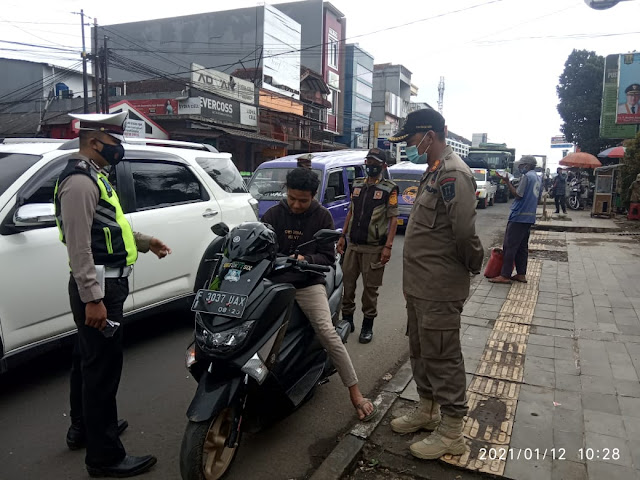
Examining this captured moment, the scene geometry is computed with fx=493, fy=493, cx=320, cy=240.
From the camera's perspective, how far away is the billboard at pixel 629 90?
2162cm

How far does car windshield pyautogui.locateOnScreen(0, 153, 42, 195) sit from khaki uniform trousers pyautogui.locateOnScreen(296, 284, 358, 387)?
2269mm

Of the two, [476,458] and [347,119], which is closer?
[476,458]

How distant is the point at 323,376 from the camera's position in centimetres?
359

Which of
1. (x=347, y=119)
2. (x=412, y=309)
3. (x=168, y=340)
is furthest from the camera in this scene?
(x=347, y=119)

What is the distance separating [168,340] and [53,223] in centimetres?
176

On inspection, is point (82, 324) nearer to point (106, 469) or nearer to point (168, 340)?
point (106, 469)

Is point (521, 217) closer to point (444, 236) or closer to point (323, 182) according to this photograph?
point (323, 182)

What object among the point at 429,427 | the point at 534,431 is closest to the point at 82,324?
the point at 429,427

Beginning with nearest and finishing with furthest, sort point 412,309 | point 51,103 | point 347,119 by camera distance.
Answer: point 412,309
point 51,103
point 347,119

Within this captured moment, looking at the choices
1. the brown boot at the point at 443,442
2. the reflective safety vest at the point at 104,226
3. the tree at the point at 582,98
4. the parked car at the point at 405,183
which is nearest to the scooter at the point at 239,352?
the reflective safety vest at the point at 104,226

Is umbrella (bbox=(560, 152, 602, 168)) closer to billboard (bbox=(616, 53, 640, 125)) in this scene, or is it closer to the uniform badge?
billboard (bbox=(616, 53, 640, 125))

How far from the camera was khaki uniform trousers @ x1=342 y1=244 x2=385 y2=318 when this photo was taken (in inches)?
197

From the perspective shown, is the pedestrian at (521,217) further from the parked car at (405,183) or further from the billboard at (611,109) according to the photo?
the billboard at (611,109)
